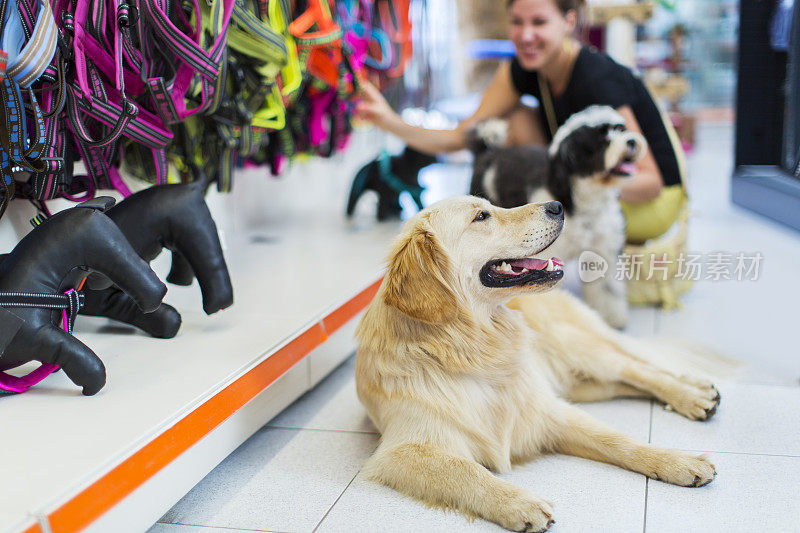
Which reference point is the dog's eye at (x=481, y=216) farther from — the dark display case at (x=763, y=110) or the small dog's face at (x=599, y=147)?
the small dog's face at (x=599, y=147)

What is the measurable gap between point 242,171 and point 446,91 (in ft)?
7.85

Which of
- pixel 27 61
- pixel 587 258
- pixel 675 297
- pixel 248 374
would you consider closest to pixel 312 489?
pixel 248 374

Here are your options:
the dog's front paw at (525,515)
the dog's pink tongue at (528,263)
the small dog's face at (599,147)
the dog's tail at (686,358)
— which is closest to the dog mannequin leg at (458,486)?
the dog's front paw at (525,515)

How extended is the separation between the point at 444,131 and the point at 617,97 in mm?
837

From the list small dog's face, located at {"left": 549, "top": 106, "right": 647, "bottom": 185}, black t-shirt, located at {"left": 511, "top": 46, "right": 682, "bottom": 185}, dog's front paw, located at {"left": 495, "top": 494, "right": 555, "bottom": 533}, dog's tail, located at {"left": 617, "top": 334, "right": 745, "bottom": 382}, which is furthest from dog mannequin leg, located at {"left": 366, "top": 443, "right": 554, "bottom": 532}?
black t-shirt, located at {"left": 511, "top": 46, "right": 682, "bottom": 185}

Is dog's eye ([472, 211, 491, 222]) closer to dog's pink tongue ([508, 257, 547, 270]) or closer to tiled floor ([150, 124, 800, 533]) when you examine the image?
dog's pink tongue ([508, 257, 547, 270])

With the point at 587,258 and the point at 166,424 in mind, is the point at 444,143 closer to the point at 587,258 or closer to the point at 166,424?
the point at 587,258

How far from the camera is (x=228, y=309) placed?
2.06 metres

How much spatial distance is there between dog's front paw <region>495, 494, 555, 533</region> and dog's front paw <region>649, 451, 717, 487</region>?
32cm

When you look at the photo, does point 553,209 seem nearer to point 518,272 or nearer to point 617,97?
point 518,272

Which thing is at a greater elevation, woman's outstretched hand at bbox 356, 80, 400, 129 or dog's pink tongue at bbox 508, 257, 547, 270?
woman's outstretched hand at bbox 356, 80, 400, 129

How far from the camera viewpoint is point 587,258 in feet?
8.74

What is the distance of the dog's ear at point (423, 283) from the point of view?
1.48 meters

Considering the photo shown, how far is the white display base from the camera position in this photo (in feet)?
3.83
